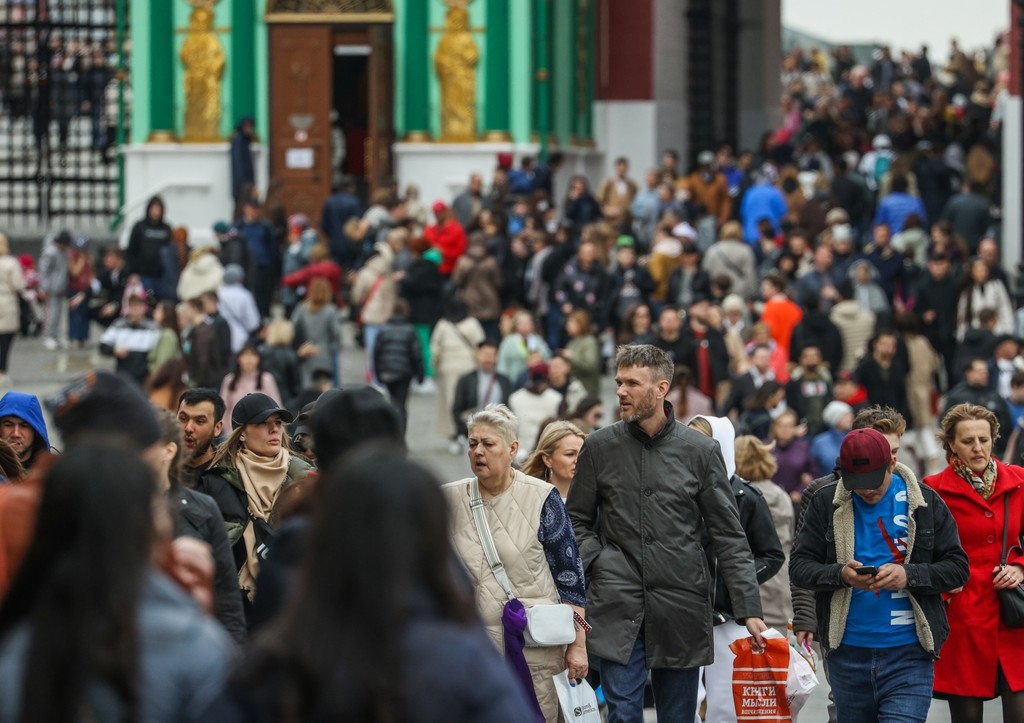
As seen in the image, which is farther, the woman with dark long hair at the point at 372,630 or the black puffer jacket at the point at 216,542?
the black puffer jacket at the point at 216,542

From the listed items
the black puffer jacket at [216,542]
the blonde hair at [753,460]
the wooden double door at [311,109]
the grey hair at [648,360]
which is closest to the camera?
the black puffer jacket at [216,542]

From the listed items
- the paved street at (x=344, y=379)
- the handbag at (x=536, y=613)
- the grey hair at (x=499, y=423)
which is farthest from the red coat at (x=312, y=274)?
the handbag at (x=536, y=613)

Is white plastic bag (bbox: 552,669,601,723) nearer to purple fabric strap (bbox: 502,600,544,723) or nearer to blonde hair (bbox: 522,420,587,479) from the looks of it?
purple fabric strap (bbox: 502,600,544,723)

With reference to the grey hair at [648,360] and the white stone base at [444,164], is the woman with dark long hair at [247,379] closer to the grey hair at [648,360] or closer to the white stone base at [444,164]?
the grey hair at [648,360]

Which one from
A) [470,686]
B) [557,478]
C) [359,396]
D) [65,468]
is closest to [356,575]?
[470,686]

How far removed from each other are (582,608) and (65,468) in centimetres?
409

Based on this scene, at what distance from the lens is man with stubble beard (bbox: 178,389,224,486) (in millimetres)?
7824

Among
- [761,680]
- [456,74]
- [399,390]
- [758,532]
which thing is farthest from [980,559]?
[456,74]

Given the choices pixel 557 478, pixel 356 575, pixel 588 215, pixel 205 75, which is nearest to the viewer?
pixel 356 575

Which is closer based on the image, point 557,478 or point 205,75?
point 557,478

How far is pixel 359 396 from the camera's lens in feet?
15.8

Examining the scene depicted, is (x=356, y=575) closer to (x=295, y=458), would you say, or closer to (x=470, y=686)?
(x=470, y=686)

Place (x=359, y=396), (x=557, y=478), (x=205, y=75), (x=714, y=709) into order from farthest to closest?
1. (x=205, y=75)
2. (x=557, y=478)
3. (x=714, y=709)
4. (x=359, y=396)

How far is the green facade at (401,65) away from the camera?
27.4m
